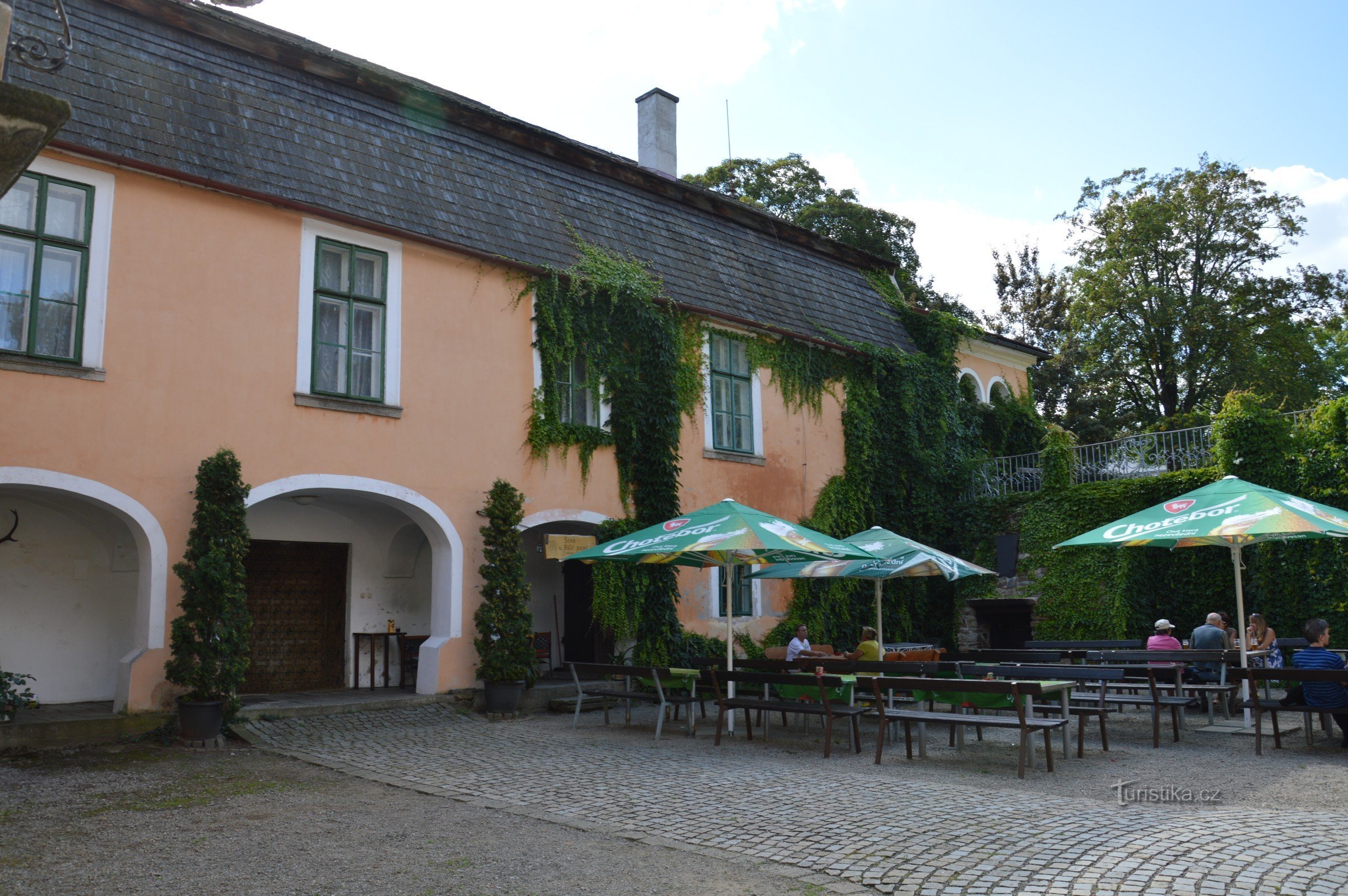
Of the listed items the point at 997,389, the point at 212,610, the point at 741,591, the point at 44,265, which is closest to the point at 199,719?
the point at 212,610

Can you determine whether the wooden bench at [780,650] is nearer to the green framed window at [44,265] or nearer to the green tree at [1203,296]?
the green framed window at [44,265]

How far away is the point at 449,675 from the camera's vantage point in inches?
493

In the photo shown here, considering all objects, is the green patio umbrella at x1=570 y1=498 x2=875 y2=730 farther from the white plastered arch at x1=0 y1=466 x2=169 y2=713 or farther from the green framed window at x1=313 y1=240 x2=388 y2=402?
the white plastered arch at x1=0 y1=466 x2=169 y2=713

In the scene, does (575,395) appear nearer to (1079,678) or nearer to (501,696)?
(501,696)

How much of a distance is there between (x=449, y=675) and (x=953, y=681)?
653cm

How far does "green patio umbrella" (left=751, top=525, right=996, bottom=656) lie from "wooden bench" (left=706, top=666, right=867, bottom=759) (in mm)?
2032

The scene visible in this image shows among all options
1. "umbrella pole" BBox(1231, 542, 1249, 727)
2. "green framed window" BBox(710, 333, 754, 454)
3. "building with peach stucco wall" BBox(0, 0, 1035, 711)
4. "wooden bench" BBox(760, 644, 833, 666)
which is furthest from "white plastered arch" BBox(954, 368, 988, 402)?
"umbrella pole" BBox(1231, 542, 1249, 727)

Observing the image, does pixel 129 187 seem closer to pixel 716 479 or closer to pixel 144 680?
pixel 144 680

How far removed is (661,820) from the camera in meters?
6.46

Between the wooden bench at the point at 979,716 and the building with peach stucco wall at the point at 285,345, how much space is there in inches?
230

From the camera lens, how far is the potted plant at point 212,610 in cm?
982

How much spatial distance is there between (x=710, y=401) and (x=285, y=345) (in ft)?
22.1

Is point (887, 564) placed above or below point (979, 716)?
above

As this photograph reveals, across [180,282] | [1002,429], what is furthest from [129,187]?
[1002,429]
